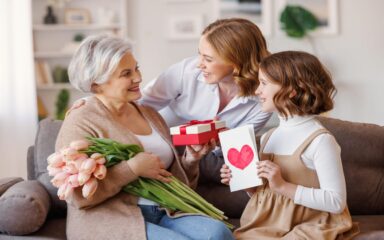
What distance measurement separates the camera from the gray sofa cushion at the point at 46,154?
8.62 ft

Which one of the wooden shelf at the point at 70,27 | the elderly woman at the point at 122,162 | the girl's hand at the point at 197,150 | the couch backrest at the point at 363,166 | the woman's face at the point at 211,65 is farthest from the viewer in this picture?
the wooden shelf at the point at 70,27

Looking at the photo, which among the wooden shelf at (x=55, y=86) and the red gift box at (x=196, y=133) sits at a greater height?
the red gift box at (x=196, y=133)

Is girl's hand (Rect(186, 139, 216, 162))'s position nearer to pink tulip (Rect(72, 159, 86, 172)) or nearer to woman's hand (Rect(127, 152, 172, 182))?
woman's hand (Rect(127, 152, 172, 182))

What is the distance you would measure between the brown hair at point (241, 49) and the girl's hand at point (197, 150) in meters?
0.36

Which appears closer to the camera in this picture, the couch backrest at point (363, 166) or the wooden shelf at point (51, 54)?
Answer: the couch backrest at point (363, 166)

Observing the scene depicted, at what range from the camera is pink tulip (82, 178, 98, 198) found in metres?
2.12

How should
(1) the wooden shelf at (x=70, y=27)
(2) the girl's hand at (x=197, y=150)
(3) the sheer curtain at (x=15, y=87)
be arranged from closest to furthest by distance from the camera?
(2) the girl's hand at (x=197, y=150)
(3) the sheer curtain at (x=15, y=87)
(1) the wooden shelf at (x=70, y=27)

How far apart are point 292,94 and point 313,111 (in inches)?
3.9

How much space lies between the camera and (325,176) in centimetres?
208

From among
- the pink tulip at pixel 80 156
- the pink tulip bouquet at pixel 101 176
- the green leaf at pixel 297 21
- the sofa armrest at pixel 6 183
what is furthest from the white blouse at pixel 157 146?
the green leaf at pixel 297 21

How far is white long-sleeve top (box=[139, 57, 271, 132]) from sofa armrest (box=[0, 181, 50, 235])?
0.71 m

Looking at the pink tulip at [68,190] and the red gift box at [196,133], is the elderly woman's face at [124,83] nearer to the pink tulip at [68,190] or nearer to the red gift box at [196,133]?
the red gift box at [196,133]

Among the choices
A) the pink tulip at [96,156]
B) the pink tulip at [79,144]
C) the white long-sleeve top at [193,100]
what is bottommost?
the pink tulip at [96,156]

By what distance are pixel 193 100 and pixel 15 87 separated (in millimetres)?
2486
